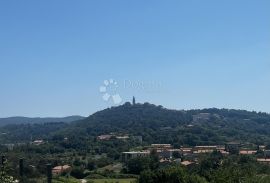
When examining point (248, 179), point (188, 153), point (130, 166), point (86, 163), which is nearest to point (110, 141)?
point (188, 153)

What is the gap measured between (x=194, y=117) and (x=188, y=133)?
5973 cm

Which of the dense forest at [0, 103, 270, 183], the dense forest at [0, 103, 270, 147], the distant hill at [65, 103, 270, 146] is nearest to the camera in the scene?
the dense forest at [0, 103, 270, 183]

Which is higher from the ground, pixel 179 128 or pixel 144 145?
pixel 179 128

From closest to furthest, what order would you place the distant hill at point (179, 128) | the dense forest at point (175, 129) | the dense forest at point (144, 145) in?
the dense forest at point (144, 145), the dense forest at point (175, 129), the distant hill at point (179, 128)

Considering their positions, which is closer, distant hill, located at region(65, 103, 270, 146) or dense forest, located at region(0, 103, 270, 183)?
dense forest, located at region(0, 103, 270, 183)

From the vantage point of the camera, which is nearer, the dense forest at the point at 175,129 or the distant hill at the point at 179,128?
the dense forest at the point at 175,129

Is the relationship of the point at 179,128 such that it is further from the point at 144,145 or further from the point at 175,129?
the point at 144,145

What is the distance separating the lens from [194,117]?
199 metres

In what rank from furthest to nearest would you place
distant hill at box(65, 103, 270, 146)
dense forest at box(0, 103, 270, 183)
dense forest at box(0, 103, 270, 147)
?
1. distant hill at box(65, 103, 270, 146)
2. dense forest at box(0, 103, 270, 147)
3. dense forest at box(0, 103, 270, 183)

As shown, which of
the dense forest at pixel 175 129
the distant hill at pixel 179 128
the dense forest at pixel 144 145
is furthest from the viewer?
the distant hill at pixel 179 128

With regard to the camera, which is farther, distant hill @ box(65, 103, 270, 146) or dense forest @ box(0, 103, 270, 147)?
distant hill @ box(65, 103, 270, 146)

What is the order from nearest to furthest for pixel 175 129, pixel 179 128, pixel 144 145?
pixel 144 145
pixel 175 129
pixel 179 128

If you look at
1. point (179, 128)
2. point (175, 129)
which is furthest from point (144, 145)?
point (179, 128)

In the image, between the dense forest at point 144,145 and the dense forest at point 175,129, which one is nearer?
the dense forest at point 144,145
